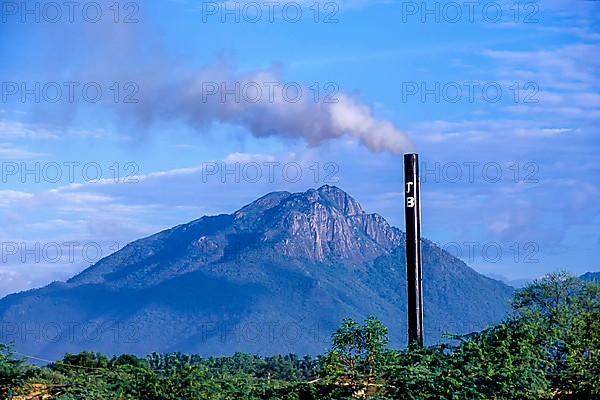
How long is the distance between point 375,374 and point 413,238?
6208 mm

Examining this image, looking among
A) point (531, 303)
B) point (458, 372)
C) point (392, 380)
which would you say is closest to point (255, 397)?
point (392, 380)

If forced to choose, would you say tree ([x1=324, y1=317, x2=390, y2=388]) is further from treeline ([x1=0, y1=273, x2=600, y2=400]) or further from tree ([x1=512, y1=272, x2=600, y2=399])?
tree ([x1=512, y1=272, x2=600, y2=399])

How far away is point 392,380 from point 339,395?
0.68 metres

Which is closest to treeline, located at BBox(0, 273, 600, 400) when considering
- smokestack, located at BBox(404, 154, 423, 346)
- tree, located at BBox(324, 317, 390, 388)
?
tree, located at BBox(324, 317, 390, 388)

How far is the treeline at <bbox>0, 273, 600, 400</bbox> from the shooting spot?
536 inches

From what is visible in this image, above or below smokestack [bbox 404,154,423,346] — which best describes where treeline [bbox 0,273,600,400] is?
below

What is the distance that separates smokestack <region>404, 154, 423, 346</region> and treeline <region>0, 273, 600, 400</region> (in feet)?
14.4

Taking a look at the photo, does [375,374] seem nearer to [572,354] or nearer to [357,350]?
[357,350]

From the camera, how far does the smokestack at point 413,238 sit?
19.8 metres

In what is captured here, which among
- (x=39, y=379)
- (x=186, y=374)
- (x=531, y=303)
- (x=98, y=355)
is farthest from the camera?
(x=531, y=303)

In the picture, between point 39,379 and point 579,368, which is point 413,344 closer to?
point 579,368

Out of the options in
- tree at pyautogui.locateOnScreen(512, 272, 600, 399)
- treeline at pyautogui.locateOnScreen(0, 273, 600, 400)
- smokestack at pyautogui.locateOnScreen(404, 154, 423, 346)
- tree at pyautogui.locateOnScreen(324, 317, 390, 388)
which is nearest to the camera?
treeline at pyautogui.locateOnScreen(0, 273, 600, 400)

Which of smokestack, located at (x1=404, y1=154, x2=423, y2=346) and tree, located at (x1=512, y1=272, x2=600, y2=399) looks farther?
→ smokestack, located at (x1=404, y1=154, x2=423, y2=346)

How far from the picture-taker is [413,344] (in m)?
15.1
